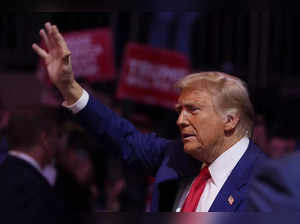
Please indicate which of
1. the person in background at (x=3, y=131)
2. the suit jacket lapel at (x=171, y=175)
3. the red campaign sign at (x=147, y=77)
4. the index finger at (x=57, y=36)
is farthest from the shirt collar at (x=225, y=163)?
the red campaign sign at (x=147, y=77)

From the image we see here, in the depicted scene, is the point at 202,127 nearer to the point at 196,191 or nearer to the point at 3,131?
the point at 196,191

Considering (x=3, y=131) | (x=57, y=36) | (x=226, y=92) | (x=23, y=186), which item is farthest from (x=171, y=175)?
(x=3, y=131)

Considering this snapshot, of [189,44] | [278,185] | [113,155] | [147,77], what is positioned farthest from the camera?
[189,44]

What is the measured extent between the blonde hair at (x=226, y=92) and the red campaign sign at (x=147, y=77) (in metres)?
2.92

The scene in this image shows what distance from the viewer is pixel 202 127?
6.88 ft

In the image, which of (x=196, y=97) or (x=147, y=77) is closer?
(x=196, y=97)

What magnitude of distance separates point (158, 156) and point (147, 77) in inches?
113

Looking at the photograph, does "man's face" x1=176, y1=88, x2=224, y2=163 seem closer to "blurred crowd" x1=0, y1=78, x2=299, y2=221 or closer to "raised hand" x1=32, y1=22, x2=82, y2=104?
"raised hand" x1=32, y1=22, x2=82, y2=104

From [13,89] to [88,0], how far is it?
653cm

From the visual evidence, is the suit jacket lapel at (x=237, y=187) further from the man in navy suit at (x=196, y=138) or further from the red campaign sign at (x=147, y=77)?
the red campaign sign at (x=147, y=77)

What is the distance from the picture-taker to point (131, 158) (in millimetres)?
2330

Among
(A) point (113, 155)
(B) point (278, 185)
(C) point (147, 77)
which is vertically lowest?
(A) point (113, 155)

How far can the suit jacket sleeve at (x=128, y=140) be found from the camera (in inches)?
88.4

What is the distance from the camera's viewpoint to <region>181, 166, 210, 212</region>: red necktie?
1.95 metres
